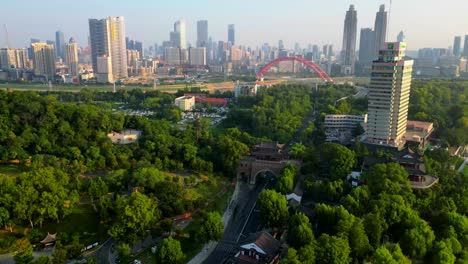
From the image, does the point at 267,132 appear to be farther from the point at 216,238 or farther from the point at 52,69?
the point at 52,69

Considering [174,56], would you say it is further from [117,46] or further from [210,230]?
[210,230]

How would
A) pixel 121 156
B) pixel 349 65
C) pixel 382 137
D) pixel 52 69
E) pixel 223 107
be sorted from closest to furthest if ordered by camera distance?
pixel 121 156 → pixel 382 137 → pixel 223 107 → pixel 52 69 → pixel 349 65

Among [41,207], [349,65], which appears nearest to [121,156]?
[41,207]

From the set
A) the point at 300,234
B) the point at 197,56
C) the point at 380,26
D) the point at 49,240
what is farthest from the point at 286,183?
the point at 197,56

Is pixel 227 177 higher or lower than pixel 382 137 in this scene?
lower

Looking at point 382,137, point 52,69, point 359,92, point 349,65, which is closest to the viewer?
point 382,137

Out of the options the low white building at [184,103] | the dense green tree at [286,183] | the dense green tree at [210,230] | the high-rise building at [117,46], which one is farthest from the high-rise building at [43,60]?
the dense green tree at [210,230]
